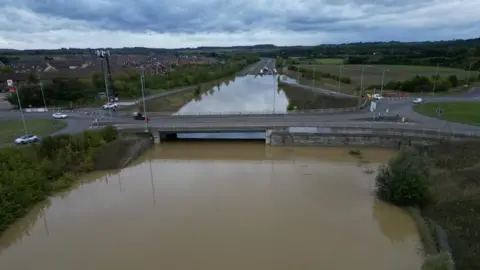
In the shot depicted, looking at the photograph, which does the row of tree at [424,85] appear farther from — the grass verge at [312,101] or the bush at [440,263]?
the bush at [440,263]

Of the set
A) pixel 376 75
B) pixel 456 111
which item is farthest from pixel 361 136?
pixel 376 75

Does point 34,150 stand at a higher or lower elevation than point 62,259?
higher

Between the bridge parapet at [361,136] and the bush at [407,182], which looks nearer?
the bush at [407,182]

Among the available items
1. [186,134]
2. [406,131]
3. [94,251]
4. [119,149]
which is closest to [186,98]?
[186,134]

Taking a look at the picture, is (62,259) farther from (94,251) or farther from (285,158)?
(285,158)

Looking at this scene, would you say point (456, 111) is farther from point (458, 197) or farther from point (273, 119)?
point (458, 197)

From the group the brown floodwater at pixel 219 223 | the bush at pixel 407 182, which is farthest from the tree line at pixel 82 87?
the bush at pixel 407 182
